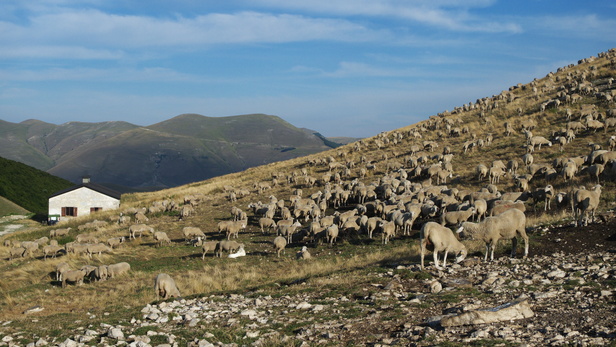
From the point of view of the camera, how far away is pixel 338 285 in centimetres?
1634

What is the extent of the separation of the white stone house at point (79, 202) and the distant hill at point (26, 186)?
15.8m

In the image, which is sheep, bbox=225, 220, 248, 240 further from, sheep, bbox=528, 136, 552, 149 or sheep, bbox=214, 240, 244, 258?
sheep, bbox=528, 136, 552, 149

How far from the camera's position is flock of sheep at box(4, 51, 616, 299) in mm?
22141

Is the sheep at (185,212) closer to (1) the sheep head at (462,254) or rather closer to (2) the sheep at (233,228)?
(2) the sheep at (233,228)

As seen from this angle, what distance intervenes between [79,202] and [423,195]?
4845 centimetres

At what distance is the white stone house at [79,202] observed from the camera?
206 ft

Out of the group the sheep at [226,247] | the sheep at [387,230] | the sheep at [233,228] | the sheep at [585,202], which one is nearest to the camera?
the sheep at [585,202]

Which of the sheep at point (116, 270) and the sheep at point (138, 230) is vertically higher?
the sheep at point (138, 230)

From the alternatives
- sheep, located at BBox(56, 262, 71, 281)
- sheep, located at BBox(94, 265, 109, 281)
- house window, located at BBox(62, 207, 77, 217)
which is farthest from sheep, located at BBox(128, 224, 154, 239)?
house window, located at BBox(62, 207, 77, 217)

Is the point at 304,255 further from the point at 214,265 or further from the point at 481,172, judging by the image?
the point at 481,172

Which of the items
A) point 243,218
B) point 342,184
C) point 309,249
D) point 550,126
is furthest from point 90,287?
point 550,126

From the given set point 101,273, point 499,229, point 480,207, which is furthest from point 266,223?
point 499,229

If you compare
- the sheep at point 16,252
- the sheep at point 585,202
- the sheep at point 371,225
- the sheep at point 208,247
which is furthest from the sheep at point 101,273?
the sheep at point 585,202

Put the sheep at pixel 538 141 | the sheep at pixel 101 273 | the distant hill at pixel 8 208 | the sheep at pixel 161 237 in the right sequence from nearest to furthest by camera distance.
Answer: the sheep at pixel 101 273 < the sheep at pixel 161 237 < the sheep at pixel 538 141 < the distant hill at pixel 8 208
